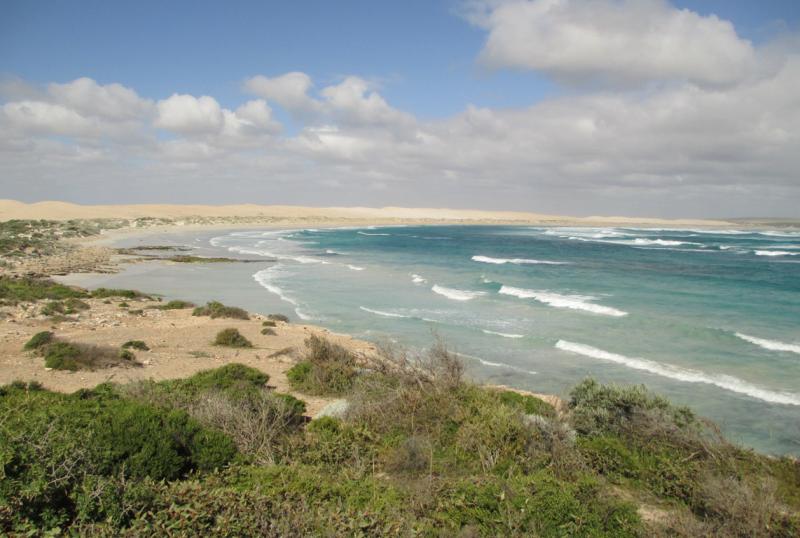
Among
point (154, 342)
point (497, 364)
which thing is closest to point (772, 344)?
point (497, 364)

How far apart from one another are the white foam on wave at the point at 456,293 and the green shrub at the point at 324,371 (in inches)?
612

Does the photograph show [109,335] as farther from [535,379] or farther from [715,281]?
[715,281]

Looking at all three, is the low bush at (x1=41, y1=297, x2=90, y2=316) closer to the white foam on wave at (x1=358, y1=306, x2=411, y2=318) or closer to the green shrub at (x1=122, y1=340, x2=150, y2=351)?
the green shrub at (x1=122, y1=340, x2=150, y2=351)

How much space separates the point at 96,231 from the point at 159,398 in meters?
73.5

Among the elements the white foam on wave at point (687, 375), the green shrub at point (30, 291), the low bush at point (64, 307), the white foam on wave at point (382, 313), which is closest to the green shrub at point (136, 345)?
the low bush at point (64, 307)

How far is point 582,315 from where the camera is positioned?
24.4 m

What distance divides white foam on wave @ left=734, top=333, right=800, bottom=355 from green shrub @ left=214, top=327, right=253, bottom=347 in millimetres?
17947

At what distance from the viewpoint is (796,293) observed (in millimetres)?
30203

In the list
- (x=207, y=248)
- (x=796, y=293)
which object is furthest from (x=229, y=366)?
(x=207, y=248)

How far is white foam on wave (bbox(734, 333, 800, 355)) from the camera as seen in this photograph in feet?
59.8

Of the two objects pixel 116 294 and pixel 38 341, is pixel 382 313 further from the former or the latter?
pixel 38 341

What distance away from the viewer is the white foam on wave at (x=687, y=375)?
13836 millimetres

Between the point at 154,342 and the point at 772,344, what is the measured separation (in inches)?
844

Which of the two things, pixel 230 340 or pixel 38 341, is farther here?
pixel 230 340
